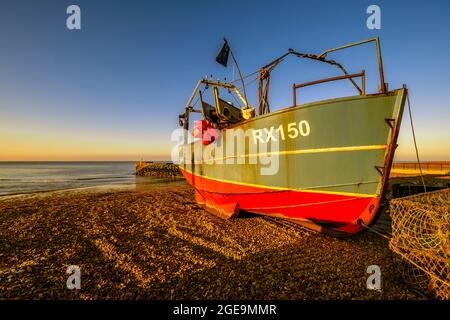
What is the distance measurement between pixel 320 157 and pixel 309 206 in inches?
64.5

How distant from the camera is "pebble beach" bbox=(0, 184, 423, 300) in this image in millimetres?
4281

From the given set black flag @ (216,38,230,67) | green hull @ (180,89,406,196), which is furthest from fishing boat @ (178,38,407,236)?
black flag @ (216,38,230,67)

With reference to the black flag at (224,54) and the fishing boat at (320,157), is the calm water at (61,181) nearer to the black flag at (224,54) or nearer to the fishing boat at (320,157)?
the black flag at (224,54)

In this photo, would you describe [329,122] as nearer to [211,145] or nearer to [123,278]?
[211,145]

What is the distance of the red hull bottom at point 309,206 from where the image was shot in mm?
5762

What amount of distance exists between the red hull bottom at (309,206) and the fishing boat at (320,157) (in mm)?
23

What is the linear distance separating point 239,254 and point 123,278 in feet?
9.92

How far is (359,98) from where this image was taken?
5.47 metres

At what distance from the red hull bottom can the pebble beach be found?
633 millimetres

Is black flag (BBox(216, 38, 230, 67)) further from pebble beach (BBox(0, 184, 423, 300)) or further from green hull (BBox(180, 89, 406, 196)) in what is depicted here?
pebble beach (BBox(0, 184, 423, 300))

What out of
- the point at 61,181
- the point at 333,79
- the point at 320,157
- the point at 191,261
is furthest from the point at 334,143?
the point at 61,181

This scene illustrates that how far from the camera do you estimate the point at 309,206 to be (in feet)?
21.4

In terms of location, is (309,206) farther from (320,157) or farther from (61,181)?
(61,181)
